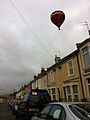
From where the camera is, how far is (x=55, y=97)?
1259 inches

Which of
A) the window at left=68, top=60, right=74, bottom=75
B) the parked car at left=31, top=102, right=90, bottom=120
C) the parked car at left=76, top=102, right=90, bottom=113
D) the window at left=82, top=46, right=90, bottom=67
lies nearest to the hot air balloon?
the parked car at left=31, top=102, right=90, bottom=120

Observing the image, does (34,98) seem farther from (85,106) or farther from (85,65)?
(85,65)

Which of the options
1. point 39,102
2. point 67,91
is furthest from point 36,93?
point 67,91

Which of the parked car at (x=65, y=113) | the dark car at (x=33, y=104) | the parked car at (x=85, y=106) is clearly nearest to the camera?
the parked car at (x=65, y=113)

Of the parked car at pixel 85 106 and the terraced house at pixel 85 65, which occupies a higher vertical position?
the terraced house at pixel 85 65

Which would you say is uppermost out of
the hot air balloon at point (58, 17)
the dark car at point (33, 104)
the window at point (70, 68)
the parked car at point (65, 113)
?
the window at point (70, 68)

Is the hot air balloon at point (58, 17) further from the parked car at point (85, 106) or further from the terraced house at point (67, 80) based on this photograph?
the terraced house at point (67, 80)

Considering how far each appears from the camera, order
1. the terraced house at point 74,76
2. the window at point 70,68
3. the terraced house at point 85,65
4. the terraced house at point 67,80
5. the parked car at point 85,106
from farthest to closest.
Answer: the window at point 70,68 → the terraced house at point 67,80 → the terraced house at point 74,76 → the terraced house at point 85,65 → the parked car at point 85,106

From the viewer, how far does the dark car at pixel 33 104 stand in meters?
14.0

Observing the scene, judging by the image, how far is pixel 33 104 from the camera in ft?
46.5

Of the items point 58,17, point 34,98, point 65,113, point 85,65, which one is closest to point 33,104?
point 34,98

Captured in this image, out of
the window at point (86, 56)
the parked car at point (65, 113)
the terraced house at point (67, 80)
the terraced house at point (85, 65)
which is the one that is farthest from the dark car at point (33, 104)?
the terraced house at point (67, 80)

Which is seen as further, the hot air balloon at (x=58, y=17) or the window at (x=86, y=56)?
the window at (x=86, y=56)

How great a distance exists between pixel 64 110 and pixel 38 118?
1889 millimetres
